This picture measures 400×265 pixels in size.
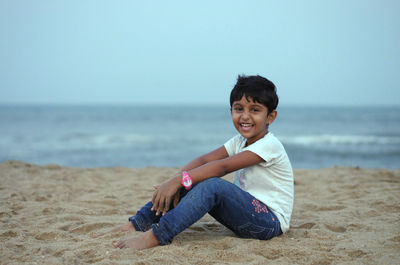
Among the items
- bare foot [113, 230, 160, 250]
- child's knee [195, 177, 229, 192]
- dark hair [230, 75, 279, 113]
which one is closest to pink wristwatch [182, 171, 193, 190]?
child's knee [195, 177, 229, 192]

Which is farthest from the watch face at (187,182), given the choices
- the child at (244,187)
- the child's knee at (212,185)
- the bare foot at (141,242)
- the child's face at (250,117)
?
the child's face at (250,117)

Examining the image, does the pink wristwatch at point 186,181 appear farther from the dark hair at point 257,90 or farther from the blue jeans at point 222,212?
the dark hair at point 257,90

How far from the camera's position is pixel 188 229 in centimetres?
287

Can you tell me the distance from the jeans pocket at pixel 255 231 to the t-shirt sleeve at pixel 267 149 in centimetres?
42

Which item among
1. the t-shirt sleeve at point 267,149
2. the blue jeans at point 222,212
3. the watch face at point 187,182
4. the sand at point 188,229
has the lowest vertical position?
the sand at point 188,229

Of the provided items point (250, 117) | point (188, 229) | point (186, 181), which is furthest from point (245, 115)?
point (188, 229)

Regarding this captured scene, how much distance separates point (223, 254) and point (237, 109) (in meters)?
0.99

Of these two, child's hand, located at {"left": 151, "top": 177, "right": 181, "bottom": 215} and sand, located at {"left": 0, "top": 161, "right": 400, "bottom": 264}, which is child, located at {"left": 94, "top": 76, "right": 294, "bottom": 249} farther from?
sand, located at {"left": 0, "top": 161, "right": 400, "bottom": 264}

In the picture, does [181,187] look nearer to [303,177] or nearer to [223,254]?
[223,254]

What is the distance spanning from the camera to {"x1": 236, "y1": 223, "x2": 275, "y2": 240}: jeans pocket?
240 centimetres

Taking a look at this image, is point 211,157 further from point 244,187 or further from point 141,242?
point 141,242

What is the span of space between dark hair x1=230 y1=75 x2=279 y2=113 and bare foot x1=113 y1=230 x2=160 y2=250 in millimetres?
1098

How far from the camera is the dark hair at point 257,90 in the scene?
2.44 metres

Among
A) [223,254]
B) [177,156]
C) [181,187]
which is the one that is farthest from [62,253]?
[177,156]
